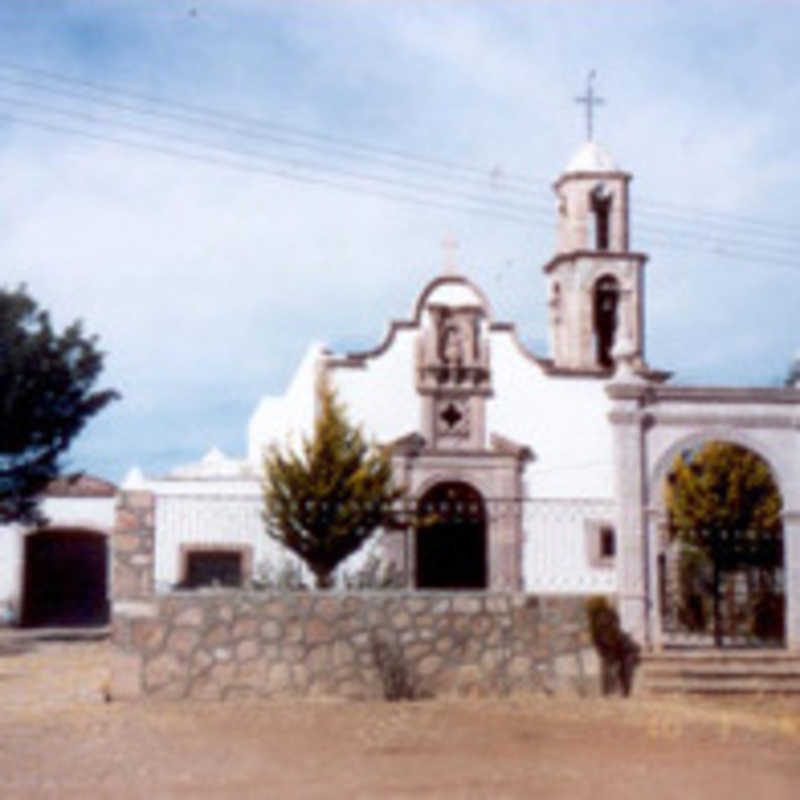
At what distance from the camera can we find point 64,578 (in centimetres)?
2803

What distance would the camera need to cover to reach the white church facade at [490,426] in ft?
74.1

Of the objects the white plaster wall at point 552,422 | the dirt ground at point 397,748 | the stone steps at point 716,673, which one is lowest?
the dirt ground at point 397,748

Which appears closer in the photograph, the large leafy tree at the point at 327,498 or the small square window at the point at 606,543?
the large leafy tree at the point at 327,498

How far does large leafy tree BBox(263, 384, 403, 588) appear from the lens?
18578 millimetres

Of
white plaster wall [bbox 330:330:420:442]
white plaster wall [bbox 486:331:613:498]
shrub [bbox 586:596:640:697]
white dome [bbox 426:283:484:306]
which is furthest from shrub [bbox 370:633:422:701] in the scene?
white dome [bbox 426:283:484:306]

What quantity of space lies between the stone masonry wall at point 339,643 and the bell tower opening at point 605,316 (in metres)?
13.5

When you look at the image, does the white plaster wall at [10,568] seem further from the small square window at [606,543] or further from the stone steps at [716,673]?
the stone steps at [716,673]

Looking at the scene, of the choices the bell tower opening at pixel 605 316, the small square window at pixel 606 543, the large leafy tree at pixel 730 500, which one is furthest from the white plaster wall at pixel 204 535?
the bell tower opening at pixel 605 316

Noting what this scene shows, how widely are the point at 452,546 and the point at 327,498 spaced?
5174 millimetres

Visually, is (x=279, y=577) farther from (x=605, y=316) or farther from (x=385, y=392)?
(x=605, y=316)

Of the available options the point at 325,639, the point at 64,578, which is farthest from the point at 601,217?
the point at 325,639

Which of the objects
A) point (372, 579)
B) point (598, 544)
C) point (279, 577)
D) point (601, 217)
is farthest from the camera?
point (601, 217)

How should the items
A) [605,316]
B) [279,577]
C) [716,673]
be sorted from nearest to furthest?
1. [716,673]
2. [279,577]
3. [605,316]

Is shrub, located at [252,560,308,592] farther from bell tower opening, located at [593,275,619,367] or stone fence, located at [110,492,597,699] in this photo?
bell tower opening, located at [593,275,619,367]
